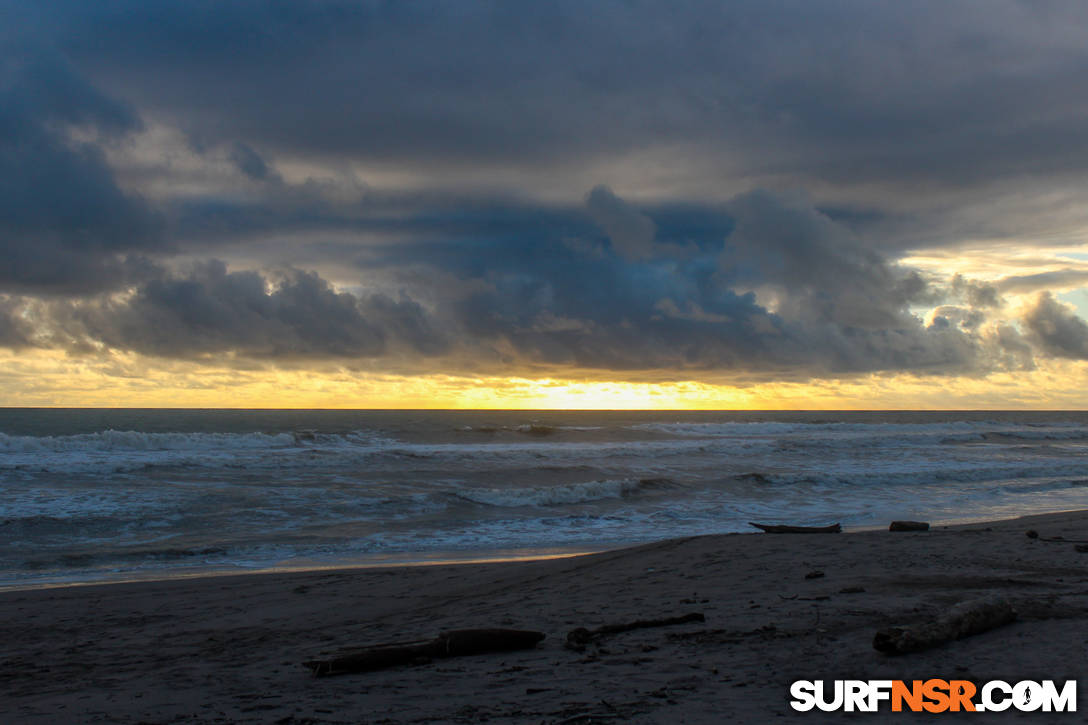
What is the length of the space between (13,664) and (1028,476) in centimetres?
3514

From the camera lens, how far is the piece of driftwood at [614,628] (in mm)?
6773

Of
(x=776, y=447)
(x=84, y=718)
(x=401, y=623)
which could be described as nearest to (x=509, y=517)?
(x=401, y=623)

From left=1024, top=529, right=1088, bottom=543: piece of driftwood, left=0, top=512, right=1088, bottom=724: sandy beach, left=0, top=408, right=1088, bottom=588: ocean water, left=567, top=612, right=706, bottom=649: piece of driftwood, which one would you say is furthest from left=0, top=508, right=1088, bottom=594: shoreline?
left=567, top=612, right=706, bottom=649: piece of driftwood

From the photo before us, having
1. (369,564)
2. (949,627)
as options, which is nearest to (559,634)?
(949,627)

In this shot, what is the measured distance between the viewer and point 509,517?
2083cm

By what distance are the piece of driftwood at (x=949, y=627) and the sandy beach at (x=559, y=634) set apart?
93mm

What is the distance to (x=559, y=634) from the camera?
7.34 meters

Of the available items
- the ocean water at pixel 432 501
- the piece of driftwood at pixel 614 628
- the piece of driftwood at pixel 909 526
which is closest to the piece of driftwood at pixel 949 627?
the piece of driftwood at pixel 614 628

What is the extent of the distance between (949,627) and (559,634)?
3.45 meters

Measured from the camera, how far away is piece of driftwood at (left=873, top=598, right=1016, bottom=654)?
Answer: 577cm

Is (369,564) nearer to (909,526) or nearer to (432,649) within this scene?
(432,649)

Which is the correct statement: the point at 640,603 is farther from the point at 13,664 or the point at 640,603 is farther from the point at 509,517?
the point at 509,517

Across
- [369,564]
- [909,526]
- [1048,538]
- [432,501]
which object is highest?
[1048,538]

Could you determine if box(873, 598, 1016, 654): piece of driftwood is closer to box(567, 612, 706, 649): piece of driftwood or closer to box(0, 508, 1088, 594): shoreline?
box(567, 612, 706, 649): piece of driftwood
